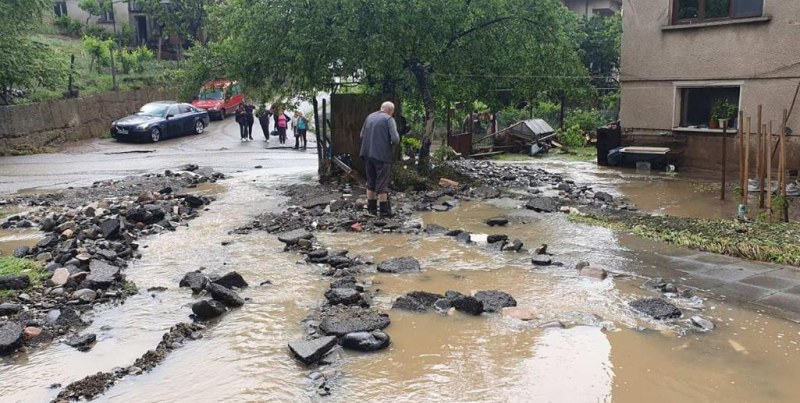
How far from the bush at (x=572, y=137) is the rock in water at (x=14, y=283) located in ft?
62.4

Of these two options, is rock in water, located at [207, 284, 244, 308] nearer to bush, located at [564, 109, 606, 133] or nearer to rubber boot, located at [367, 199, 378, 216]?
rubber boot, located at [367, 199, 378, 216]

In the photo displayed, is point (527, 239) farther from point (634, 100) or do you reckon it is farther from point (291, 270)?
point (634, 100)

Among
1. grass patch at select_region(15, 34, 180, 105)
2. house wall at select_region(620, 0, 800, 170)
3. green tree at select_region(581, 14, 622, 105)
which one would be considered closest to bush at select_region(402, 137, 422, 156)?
house wall at select_region(620, 0, 800, 170)

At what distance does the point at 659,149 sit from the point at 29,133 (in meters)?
20.9

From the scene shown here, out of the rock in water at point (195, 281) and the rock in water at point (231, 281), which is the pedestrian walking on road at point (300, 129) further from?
the rock in water at point (231, 281)

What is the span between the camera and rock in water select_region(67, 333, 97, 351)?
5234mm

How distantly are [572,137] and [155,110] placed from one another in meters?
16.2

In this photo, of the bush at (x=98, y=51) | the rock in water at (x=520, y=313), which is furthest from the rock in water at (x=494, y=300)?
the bush at (x=98, y=51)

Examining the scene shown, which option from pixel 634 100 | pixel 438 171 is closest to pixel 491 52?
pixel 438 171

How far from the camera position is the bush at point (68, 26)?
120 ft

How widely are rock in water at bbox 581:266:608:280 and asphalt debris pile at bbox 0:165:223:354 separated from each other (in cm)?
474

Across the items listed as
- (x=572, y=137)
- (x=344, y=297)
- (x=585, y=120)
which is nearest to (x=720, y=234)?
(x=344, y=297)

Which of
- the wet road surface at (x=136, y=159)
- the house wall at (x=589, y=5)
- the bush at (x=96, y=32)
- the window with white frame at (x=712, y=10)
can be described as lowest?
the wet road surface at (x=136, y=159)

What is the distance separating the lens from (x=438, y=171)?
570 inches
